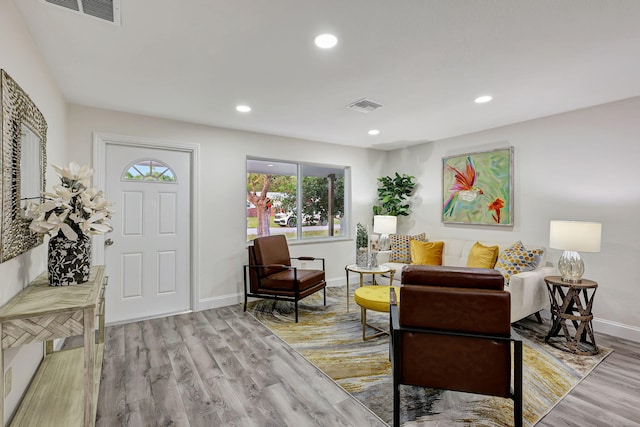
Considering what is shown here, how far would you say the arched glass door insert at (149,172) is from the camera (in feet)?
11.7

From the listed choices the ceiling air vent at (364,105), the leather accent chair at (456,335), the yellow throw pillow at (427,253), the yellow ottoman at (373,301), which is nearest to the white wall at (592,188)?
the yellow throw pillow at (427,253)

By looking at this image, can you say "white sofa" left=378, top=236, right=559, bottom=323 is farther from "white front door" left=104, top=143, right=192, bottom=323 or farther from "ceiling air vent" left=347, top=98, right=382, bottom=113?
"white front door" left=104, top=143, right=192, bottom=323

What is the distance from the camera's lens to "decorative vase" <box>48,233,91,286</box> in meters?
1.81

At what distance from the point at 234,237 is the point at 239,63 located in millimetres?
2429

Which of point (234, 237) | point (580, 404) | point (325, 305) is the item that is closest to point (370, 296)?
point (325, 305)

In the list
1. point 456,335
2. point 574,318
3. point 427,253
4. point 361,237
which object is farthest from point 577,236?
point 361,237

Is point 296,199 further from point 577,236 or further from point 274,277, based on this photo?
point 577,236

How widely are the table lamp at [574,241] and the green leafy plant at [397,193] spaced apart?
2373 millimetres

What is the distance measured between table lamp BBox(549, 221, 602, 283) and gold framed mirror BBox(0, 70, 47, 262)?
13.5ft

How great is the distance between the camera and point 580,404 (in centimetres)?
204

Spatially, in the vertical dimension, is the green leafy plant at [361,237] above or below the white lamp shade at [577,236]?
below

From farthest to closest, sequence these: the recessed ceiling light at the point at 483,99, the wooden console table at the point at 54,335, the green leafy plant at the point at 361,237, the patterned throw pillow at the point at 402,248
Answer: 1. the green leafy plant at the point at 361,237
2. the patterned throw pillow at the point at 402,248
3. the recessed ceiling light at the point at 483,99
4. the wooden console table at the point at 54,335

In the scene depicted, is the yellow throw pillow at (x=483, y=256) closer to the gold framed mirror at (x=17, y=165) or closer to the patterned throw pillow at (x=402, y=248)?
the patterned throw pillow at (x=402, y=248)

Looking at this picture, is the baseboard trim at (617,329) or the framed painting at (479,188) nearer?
the baseboard trim at (617,329)
